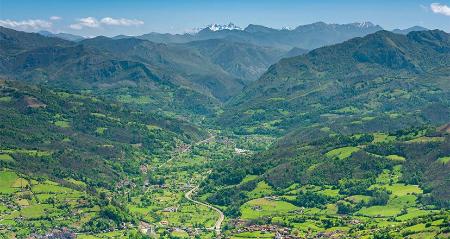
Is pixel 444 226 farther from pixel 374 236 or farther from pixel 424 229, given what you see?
pixel 374 236

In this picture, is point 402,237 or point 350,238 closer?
point 402,237

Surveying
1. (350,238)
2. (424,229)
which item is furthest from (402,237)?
(350,238)

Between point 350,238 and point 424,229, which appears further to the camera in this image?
point 350,238

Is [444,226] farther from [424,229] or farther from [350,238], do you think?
[350,238]

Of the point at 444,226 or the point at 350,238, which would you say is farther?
the point at 350,238

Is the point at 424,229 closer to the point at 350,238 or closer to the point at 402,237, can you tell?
the point at 402,237

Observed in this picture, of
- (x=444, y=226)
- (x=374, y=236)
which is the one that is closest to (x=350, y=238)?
(x=374, y=236)
